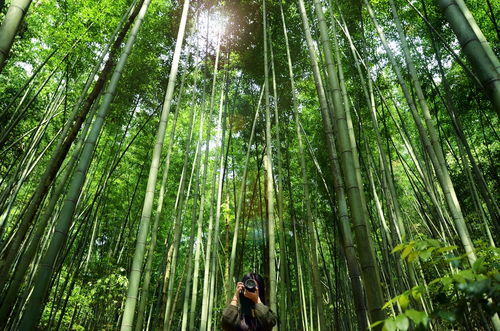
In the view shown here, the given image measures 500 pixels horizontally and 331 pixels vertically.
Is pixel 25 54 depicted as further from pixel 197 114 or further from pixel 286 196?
pixel 286 196

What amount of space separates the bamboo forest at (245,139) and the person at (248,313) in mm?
11

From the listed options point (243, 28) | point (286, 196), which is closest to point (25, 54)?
point (243, 28)

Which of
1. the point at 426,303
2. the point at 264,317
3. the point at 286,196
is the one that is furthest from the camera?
the point at 286,196

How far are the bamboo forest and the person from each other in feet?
0.04

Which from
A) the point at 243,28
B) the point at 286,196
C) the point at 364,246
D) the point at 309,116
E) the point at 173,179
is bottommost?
the point at 364,246

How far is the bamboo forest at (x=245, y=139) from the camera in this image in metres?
1.72

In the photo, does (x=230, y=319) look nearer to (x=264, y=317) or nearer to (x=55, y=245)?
(x=264, y=317)

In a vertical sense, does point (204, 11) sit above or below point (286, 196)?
above

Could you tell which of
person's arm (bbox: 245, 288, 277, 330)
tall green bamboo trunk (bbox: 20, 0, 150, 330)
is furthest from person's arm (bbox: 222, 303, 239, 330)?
tall green bamboo trunk (bbox: 20, 0, 150, 330)

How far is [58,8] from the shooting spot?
466 cm

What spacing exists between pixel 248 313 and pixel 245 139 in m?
5.32

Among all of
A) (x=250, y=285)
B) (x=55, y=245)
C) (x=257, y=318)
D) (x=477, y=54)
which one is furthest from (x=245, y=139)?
(x=477, y=54)

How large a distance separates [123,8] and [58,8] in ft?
3.26

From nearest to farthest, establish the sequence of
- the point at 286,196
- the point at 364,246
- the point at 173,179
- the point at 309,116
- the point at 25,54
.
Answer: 1. the point at 364,246
2. the point at 25,54
3. the point at 309,116
4. the point at 286,196
5. the point at 173,179
